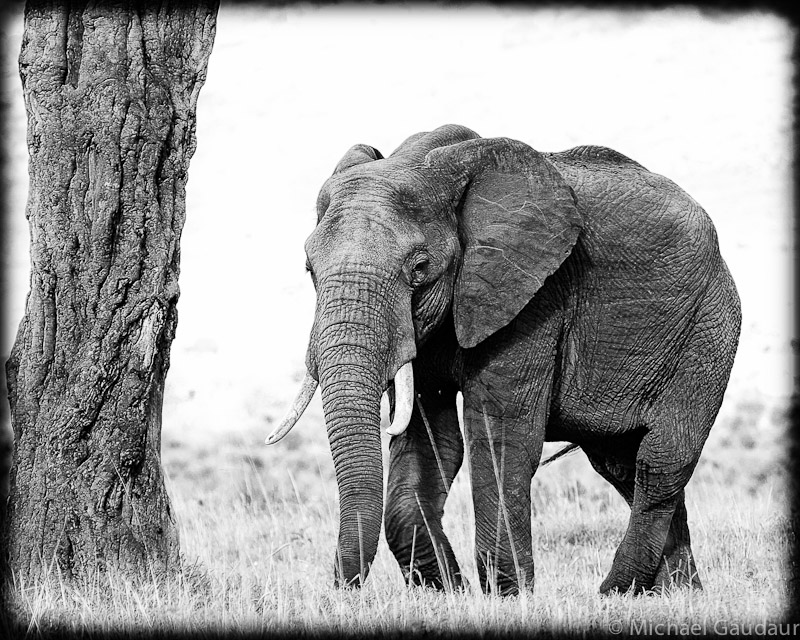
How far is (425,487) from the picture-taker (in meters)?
8.35

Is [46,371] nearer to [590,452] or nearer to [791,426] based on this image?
[590,452]

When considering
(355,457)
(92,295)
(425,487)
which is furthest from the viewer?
(425,487)

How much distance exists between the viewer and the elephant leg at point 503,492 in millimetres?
7691

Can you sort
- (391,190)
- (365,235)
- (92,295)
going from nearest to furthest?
(365,235), (391,190), (92,295)

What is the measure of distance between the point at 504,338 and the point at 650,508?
5.51ft

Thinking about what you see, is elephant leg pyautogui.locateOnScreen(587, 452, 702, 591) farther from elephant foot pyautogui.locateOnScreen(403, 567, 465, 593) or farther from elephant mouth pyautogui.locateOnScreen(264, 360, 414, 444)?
elephant mouth pyautogui.locateOnScreen(264, 360, 414, 444)

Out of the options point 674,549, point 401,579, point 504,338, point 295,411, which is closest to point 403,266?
point 504,338

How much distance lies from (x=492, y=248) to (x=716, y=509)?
16.1 ft

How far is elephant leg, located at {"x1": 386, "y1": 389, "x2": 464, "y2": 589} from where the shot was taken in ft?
27.1

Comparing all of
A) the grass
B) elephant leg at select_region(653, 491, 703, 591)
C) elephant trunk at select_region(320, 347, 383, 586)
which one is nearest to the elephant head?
elephant trunk at select_region(320, 347, 383, 586)

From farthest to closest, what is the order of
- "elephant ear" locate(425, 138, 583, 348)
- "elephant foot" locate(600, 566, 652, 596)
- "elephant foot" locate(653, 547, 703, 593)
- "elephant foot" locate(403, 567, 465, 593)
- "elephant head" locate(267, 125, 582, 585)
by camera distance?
"elephant foot" locate(653, 547, 703, 593)
"elephant foot" locate(600, 566, 652, 596)
"elephant foot" locate(403, 567, 465, 593)
"elephant ear" locate(425, 138, 583, 348)
"elephant head" locate(267, 125, 582, 585)

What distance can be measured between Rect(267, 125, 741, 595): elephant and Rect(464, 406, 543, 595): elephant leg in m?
0.01

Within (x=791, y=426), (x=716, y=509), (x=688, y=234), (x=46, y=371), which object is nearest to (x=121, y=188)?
(x=46, y=371)

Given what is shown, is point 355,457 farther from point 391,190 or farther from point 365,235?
point 391,190
